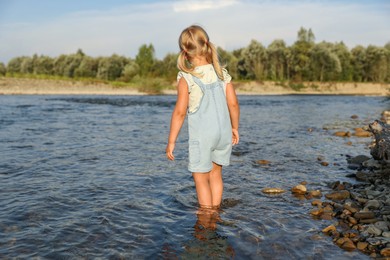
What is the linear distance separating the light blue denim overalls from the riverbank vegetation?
2598 inches

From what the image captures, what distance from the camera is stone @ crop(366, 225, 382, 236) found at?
4.52 metres

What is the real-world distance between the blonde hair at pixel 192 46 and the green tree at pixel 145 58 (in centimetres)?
7502

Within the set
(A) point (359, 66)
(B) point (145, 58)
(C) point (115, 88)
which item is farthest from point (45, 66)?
(A) point (359, 66)

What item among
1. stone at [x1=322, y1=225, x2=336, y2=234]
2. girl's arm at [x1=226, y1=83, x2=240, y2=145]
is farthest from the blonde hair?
stone at [x1=322, y1=225, x2=336, y2=234]

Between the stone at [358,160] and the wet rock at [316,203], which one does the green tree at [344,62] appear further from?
the wet rock at [316,203]

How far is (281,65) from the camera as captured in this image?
77875 mm

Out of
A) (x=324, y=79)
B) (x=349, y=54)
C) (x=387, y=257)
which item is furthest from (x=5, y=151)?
(x=349, y=54)

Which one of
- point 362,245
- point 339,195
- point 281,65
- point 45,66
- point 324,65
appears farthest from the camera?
point 45,66

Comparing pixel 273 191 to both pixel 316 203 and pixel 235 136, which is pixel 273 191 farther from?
pixel 235 136

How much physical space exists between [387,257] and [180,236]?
231 cm

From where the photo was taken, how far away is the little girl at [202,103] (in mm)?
4805

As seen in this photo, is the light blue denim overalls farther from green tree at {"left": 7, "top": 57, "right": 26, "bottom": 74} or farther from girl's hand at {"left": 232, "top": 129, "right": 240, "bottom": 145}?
green tree at {"left": 7, "top": 57, "right": 26, "bottom": 74}

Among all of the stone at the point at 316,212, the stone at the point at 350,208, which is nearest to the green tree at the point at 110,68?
the stone at the point at 316,212

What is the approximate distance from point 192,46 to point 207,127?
42.2 inches
